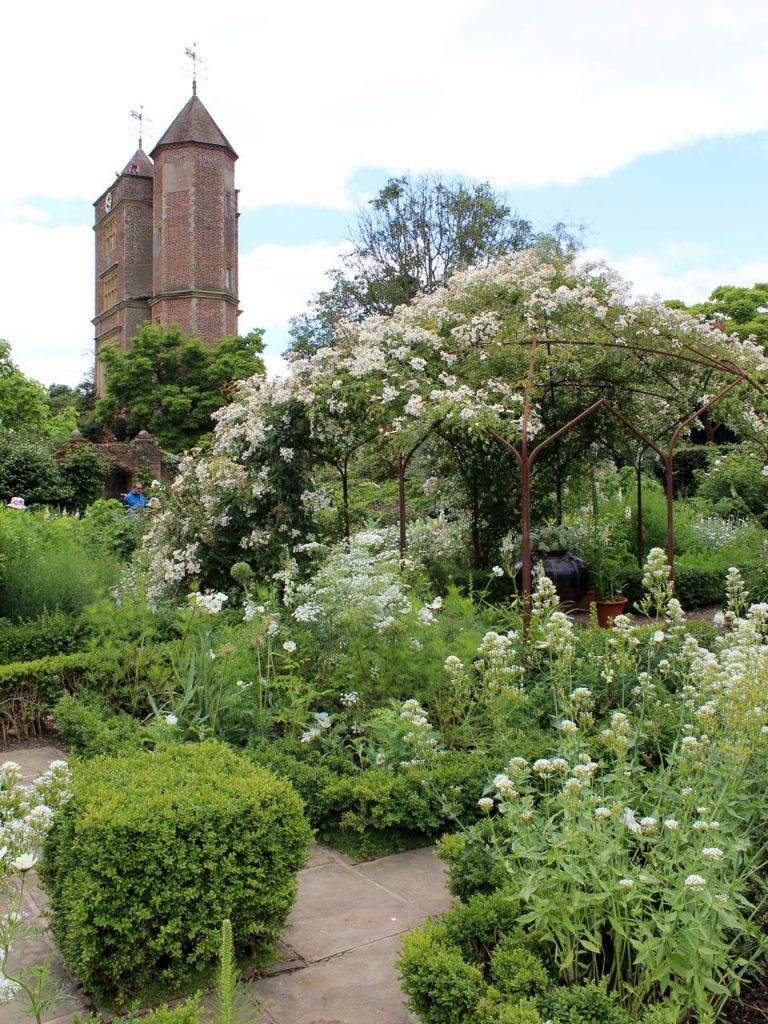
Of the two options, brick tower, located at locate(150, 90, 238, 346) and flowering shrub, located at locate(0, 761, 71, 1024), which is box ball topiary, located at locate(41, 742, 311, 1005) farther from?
brick tower, located at locate(150, 90, 238, 346)

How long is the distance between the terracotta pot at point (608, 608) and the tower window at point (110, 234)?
38334 mm

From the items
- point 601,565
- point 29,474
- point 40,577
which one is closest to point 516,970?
point 40,577

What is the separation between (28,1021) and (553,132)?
551 cm

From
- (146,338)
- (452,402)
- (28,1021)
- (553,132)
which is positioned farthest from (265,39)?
(146,338)

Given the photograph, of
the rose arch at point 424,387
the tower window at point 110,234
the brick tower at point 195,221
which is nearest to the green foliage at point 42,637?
the rose arch at point 424,387

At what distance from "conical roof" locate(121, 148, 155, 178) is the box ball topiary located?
1732 inches

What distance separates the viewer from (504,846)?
2596 mm

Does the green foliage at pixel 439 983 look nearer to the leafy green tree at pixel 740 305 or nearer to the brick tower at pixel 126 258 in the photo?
the leafy green tree at pixel 740 305

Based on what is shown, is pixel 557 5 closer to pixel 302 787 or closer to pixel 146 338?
pixel 302 787

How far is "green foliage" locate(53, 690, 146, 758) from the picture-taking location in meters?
3.69

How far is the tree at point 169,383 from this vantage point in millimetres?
29125

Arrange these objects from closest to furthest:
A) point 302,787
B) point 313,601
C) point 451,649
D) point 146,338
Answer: point 302,787 < point 451,649 < point 313,601 < point 146,338

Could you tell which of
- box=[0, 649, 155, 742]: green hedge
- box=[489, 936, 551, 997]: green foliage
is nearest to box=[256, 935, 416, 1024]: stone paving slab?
box=[489, 936, 551, 997]: green foliage

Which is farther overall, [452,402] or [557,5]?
[452,402]
